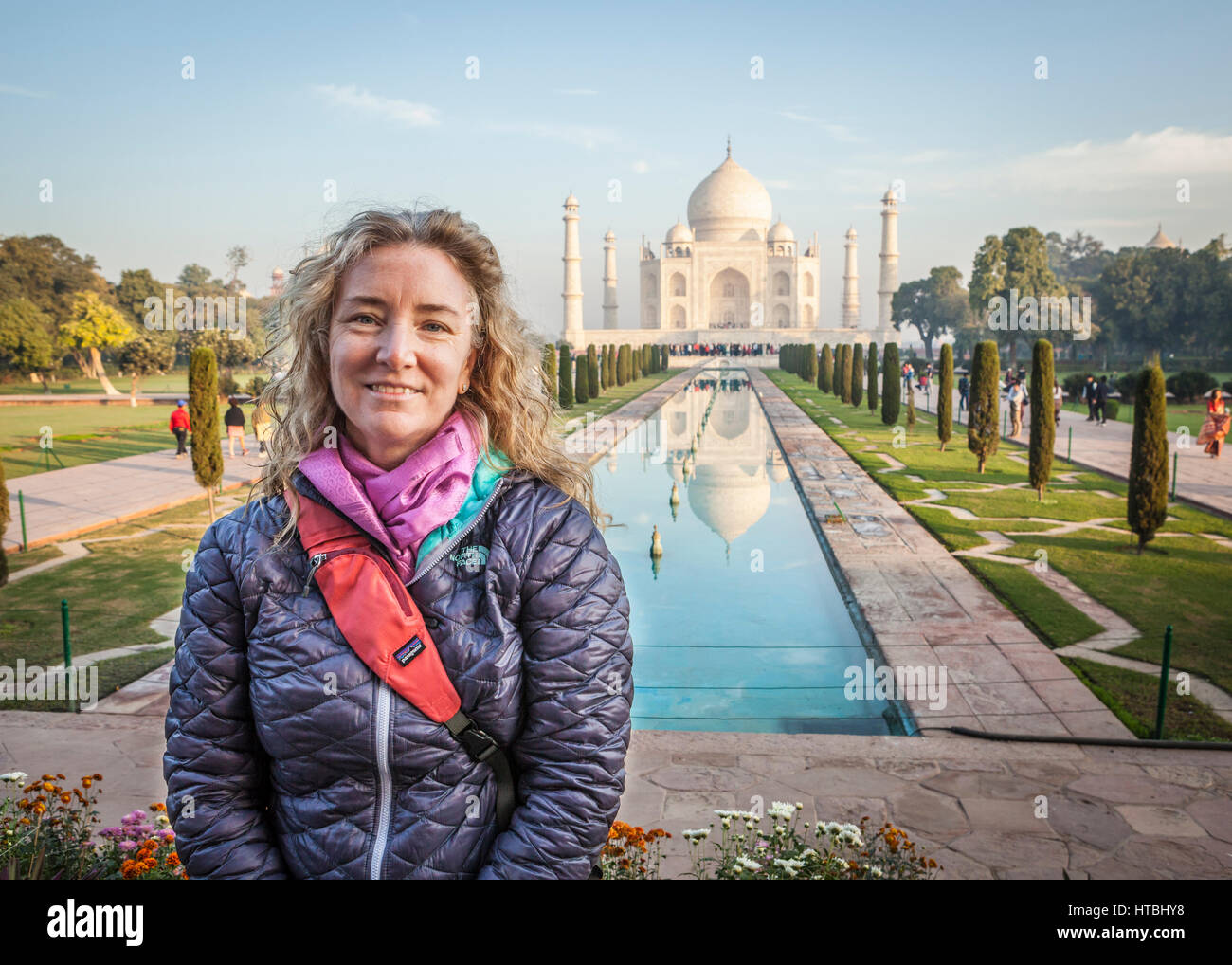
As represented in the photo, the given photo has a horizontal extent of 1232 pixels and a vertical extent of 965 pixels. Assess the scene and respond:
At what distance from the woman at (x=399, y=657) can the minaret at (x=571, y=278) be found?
1656 inches

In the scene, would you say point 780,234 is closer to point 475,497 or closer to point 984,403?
point 984,403

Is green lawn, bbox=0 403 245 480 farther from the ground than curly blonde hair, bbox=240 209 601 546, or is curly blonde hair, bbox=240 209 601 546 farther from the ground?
curly blonde hair, bbox=240 209 601 546

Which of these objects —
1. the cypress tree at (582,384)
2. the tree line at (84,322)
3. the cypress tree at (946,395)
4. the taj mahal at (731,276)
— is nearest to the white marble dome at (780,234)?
the taj mahal at (731,276)

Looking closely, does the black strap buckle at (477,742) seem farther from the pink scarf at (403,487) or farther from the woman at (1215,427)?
the woman at (1215,427)

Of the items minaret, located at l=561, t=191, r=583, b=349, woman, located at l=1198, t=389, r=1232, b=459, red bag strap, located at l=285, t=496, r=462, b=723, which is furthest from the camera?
minaret, located at l=561, t=191, r=583, b=349

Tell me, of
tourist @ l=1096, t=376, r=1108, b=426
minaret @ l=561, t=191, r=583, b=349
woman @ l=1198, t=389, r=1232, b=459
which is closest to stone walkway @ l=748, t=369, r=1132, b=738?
woman @ l=1198, t=389, r=1232, b=459

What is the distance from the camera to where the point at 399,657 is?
103cm

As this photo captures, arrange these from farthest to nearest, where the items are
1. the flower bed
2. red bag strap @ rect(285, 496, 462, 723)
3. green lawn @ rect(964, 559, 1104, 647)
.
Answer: green lawn @ rect(964, 559, 1104, 647) → the flower bed → red bag strap @ rect(285, 496, 462, 723)

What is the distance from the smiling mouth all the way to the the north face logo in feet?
0.62

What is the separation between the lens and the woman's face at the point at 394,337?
1.08 metres

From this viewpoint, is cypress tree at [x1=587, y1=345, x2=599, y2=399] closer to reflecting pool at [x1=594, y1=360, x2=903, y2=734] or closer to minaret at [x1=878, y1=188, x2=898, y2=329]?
Result: reflecting pool at [x1=594, y1=360, x2=903, y2=734]

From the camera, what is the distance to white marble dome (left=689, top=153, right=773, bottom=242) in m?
48.3
